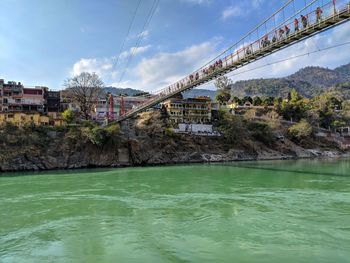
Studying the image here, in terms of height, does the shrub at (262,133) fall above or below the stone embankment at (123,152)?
above

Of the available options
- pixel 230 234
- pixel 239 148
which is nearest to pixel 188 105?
pixel 239 148

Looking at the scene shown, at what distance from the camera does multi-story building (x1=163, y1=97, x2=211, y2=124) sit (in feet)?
168

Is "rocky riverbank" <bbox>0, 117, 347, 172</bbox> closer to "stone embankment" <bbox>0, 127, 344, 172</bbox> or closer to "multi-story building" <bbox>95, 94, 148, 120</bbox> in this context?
"stone embankment" <bbox>0, 127, 344, 172</bbox>

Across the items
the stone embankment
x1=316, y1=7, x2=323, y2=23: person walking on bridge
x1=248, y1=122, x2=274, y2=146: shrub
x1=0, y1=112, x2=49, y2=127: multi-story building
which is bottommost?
the stone embankment

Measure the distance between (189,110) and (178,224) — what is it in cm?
4194

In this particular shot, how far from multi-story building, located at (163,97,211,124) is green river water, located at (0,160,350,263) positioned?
32.9m

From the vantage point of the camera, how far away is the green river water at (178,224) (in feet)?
25.9

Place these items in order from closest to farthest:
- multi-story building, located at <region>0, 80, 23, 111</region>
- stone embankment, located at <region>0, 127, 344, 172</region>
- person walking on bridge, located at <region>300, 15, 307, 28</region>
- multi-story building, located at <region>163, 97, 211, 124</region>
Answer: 1. person walking on bridge, located at <region>300, 15, 307, 28</region>
2. stone embankment, located at <region>0, 127, 344, 172</region>
3. multi-story building, located at <region>0, 80, 23, 111</region>
4. multi-story building, located at <region>163, 97, 211, 124</region>

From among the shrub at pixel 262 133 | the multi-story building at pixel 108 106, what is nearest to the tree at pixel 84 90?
the multi-story building at pixel 108 106

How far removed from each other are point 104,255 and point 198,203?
22.8 ft

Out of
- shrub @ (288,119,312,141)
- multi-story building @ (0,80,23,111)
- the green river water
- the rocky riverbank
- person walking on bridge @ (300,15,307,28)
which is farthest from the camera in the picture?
shrub @ (288,119,312,141)

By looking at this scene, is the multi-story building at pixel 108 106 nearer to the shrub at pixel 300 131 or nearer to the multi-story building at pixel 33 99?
the multi-story building at pixel 33 99

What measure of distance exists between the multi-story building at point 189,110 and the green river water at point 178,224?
32.9 meters

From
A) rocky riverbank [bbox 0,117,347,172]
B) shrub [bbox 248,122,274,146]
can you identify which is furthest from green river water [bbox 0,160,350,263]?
shrub [bbox 248,122,274,146]
